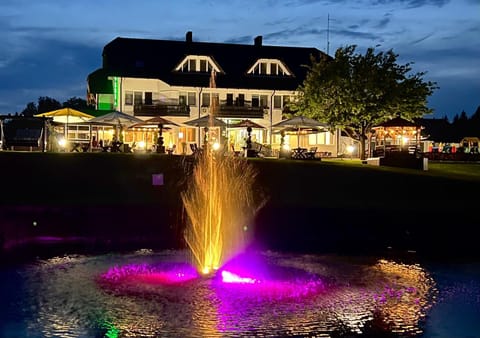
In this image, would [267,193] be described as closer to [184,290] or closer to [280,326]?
[184,290]

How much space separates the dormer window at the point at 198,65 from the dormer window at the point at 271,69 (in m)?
3.47

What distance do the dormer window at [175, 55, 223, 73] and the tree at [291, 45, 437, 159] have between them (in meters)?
11.4

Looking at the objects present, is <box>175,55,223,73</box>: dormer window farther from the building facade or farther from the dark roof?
the dark roof

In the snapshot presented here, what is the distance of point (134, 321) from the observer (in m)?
10.0

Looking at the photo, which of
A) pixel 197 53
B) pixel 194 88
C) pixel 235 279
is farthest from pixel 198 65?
pixel 235 279

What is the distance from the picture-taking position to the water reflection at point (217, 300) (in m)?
9.77

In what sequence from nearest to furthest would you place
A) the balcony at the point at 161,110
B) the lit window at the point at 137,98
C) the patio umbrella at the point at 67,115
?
the patio umbrella at the point at 67,115 < the balcony at the point at 161,110 < the lit window at the point at 137,98

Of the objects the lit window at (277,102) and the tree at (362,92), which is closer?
the tree at (362,92)

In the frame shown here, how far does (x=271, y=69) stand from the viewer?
2237 inches

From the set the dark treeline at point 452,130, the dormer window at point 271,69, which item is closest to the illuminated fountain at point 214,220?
the dormer window at point 271,69

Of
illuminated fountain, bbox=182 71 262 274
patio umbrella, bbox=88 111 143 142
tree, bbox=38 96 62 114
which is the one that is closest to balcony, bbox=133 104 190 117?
patio umbrella, bbox=88 111 143 142

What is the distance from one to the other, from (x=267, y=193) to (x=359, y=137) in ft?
77.3

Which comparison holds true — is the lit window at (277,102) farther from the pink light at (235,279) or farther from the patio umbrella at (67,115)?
the pink light at (235,279)

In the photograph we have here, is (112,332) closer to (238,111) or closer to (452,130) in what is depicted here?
(238,111)
